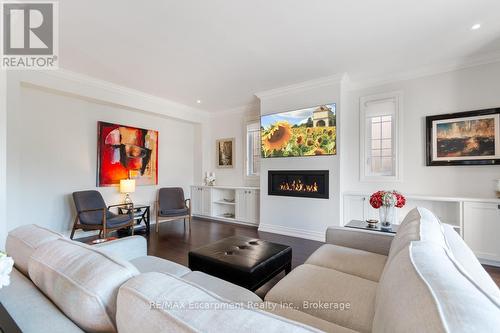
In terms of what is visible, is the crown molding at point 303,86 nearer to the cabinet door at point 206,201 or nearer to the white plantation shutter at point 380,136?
the white plantation shutter at point 380,136

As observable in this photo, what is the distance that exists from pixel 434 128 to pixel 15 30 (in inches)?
219

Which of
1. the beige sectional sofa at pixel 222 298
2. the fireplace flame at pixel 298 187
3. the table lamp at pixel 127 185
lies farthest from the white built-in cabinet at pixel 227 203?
the beige sectional sofa at pixel 222 298

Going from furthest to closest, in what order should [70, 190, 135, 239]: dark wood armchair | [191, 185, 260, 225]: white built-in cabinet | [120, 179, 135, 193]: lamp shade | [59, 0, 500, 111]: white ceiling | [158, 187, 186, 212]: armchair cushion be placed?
1. [191, 185, 260, 225]: white built-in cabinet
2. [158, 187, 186, 212]: armchair cushion
3. [120, 179, 135, 193]: lamp shade
4. [70, 190, 135, 239]: dark wood armchair
5. [59, 0, 500, 111]: white ceiling

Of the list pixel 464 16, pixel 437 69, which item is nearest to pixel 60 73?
pixel 464 16

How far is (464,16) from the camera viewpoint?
2.33m

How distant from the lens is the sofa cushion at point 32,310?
691mm

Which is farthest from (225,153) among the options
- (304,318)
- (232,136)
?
(304,318)

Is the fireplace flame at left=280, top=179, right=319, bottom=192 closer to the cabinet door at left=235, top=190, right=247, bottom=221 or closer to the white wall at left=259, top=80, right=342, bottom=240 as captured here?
the white wall at left=259, top=80, right=342, bottom=240

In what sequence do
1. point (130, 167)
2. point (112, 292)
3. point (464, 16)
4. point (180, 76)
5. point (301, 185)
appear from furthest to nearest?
1. point (130, 167)
2. point (301, 185)
3. point (180, 76)
4. point (464, 16)
5. point (112, 292)

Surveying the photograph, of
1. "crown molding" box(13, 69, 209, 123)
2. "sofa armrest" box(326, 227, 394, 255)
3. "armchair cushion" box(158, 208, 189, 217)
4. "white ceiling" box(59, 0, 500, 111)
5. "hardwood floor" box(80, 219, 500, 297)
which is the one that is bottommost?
"hardwood floor" box(80, 219, 500, 297)

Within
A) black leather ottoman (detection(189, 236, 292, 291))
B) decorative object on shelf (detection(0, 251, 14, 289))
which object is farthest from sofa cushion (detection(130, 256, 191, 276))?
decorative object on shelf (detection(0, 251, 14, 289))

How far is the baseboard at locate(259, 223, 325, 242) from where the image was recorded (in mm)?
3873

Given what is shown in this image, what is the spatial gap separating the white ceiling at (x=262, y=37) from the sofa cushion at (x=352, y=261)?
235 cm

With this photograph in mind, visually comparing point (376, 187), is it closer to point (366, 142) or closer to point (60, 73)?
point (366, 142)
